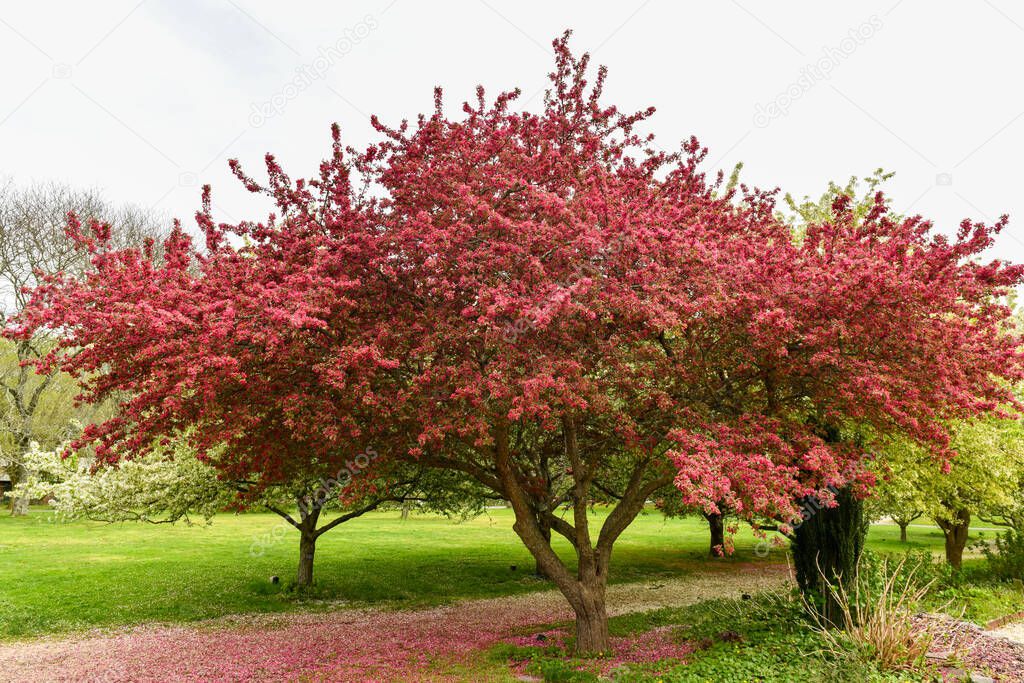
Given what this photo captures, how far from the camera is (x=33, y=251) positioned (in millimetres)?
31594

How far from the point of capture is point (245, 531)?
3719 cm

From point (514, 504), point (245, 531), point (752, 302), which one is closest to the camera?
point (752, 302)

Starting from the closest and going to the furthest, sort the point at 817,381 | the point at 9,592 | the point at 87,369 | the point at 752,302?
the point at 87,369 → the point at 752,302 → the point at 817,381 → the point at 9,592

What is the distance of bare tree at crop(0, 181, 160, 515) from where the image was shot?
31.4m

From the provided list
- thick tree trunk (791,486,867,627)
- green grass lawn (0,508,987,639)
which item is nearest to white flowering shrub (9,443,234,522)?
green grass lawn (0,508,987,639)

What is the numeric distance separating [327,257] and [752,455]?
6.33 metres

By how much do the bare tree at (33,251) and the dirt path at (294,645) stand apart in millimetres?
20517

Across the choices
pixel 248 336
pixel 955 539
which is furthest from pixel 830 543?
pixel 955 539

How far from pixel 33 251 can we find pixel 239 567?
20933 mm

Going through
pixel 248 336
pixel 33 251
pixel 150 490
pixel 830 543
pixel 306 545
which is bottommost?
pixel 306 545

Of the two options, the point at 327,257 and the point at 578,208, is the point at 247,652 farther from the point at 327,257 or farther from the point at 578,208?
the point at 578,208

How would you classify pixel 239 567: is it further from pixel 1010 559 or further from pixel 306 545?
pixel 1010 559

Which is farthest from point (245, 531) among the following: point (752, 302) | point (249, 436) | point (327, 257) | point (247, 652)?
point (752, 302)

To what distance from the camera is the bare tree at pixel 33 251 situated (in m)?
31.4
